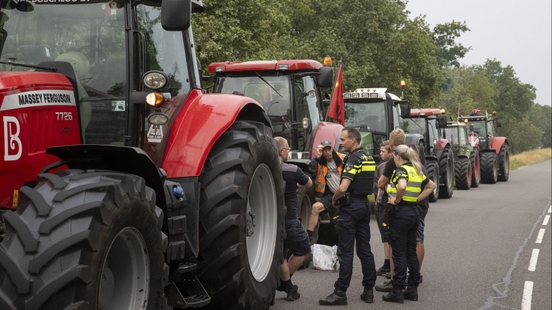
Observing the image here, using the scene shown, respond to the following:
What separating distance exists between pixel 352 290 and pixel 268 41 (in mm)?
14599

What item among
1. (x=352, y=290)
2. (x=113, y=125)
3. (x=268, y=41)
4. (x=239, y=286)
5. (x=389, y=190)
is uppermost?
(x=268, y=41)

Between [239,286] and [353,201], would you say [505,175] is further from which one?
[239,286]

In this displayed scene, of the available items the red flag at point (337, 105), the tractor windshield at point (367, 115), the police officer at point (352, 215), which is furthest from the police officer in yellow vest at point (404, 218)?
the tractor windshield at point (367, 115)

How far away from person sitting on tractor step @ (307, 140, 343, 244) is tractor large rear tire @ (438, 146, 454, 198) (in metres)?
12.9

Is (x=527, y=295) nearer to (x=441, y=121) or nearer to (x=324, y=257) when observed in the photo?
Answer: (x=324, y=257)

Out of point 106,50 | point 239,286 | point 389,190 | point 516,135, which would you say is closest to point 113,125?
point 106,50

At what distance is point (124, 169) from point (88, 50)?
0.87 meters

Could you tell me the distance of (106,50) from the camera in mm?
5152

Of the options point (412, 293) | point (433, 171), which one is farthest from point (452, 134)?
point (412, 293)

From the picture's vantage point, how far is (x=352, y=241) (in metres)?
8.01

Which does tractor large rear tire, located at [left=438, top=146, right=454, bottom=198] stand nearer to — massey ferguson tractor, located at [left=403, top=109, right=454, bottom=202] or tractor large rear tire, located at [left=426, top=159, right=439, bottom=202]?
massey ferguson tractor, located at [left=403, top=109, right=454, bottom=202]

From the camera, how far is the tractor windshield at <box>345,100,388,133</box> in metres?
18.0

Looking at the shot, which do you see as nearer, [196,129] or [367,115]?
[196,129]

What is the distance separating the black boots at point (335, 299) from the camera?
786cm
